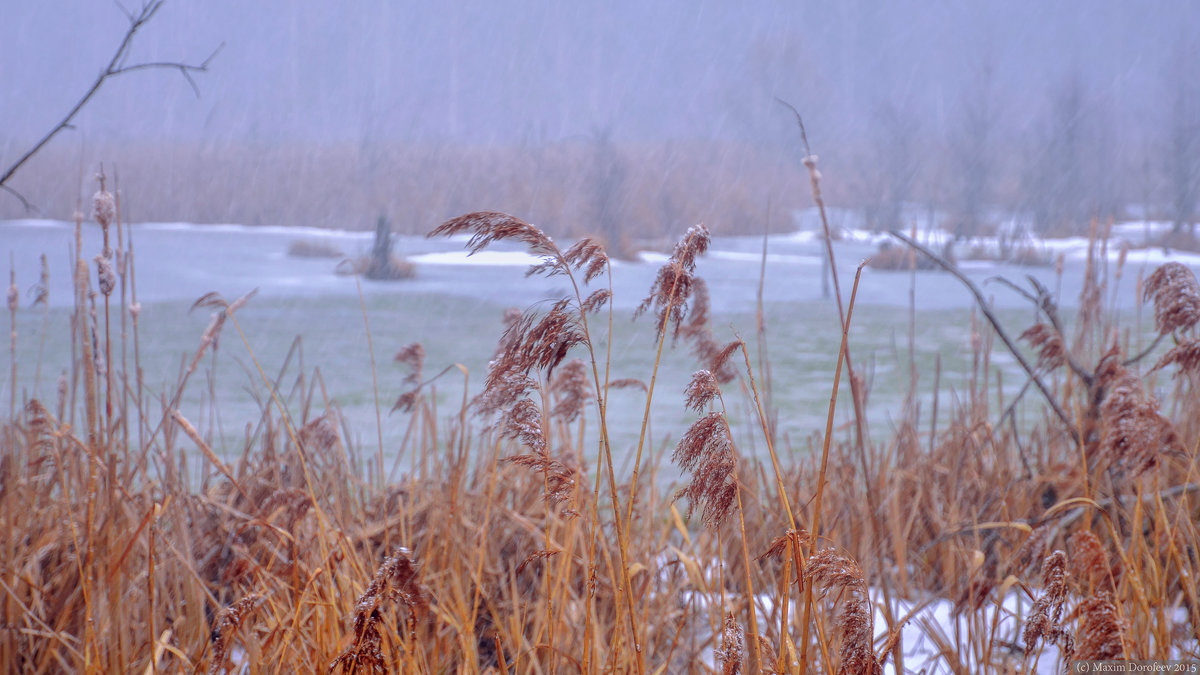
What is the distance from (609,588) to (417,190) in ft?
92.5

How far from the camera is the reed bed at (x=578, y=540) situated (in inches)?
29.6

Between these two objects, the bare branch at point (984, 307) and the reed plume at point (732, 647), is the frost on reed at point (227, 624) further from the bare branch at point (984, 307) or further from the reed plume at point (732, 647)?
the bare branch at point (984, 307)

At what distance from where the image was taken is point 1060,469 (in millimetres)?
2309

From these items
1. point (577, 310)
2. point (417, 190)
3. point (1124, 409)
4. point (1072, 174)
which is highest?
point (1072, 174)

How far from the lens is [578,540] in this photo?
1.79 meters

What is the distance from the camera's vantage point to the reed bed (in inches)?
29.6

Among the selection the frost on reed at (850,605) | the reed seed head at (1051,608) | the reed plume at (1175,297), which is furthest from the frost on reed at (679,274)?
the reed plume at (1175,297)

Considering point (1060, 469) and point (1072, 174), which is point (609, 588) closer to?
point (1060, 469)

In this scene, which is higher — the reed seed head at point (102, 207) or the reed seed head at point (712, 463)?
the reed seed head at point (102, 207)

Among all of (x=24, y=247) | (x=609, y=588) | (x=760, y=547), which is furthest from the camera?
(x=24, y=247)

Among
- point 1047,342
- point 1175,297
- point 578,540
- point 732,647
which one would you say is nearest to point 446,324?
point 578,540

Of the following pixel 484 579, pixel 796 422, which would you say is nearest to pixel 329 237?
pixel 796 422

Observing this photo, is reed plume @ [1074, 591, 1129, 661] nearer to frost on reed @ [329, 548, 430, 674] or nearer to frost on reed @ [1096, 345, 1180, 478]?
frost on reed @ [1096, 345, 1180, 478]

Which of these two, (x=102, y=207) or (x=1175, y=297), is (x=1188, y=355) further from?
(x=102, y=207)
